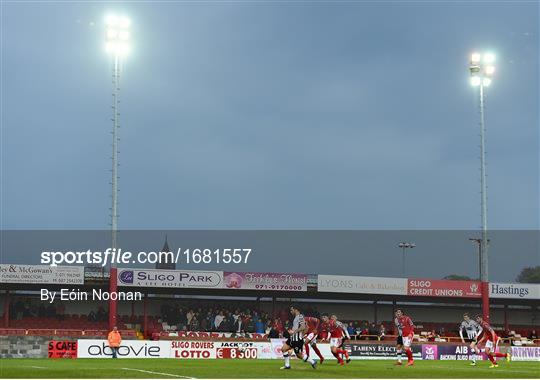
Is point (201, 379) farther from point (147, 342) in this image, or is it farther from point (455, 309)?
point (455, 309)

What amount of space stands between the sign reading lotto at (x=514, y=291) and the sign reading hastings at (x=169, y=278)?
2127 cm

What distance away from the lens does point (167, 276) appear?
5769 cm

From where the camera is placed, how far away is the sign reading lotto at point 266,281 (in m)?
59.0

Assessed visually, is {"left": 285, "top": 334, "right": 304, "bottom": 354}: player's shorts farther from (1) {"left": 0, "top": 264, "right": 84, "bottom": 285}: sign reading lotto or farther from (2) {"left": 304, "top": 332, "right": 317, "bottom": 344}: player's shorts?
(1) {"left": 0, "top": 264, "right": 84, "bottom": 285}: sign reading lotto

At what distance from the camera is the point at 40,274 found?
56.2 meters

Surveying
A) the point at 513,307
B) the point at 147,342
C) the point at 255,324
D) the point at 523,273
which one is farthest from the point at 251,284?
the point at 523,273

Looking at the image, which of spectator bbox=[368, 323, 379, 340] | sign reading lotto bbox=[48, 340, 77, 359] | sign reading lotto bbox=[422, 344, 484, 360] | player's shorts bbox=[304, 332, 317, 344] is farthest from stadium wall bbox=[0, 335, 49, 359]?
spectator bbox=[368, 323, 379, 340]

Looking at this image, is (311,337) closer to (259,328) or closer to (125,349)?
(125,349)

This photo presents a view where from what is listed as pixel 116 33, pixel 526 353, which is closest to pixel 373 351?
pixel 526 353

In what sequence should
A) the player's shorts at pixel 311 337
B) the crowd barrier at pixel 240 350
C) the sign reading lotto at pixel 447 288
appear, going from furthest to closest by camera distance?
the sign reading lotto at pixel 447 288 → the crowd barrier at pixel 240 350 → the player's shorts at pixel 311 337

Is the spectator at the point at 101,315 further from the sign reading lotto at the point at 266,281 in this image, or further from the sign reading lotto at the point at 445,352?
the sign reading lotto at the point at 445,352

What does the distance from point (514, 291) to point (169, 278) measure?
26635 millimetres

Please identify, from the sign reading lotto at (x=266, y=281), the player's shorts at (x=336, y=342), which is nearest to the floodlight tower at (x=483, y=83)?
the sign reading lotto at (x=266, y=281)

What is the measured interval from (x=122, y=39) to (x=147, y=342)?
17.0m
